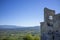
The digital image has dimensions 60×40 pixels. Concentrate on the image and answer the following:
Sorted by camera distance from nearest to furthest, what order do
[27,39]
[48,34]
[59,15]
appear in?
[59,15] < [48,34] < [27,39]

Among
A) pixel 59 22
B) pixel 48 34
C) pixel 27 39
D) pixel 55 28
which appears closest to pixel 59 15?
Result: pixel 59 22

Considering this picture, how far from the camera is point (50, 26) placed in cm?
1065

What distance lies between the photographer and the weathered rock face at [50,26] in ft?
30.5

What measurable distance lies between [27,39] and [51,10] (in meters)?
11.7

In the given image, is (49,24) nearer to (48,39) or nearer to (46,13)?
(46,13)

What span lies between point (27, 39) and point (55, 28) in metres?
12.8

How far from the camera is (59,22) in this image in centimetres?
919

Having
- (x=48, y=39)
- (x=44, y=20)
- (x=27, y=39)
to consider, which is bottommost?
(x=27, y=39)

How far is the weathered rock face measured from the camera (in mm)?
9291

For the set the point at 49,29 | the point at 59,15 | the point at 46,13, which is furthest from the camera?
the point at 46,13

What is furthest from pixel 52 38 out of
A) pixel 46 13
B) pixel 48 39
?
pixel 46 13

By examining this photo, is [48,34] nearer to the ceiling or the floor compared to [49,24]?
nearer to the floor

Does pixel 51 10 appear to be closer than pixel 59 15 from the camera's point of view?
No

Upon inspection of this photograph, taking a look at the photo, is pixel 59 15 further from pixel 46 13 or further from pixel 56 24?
pixel 46 13
